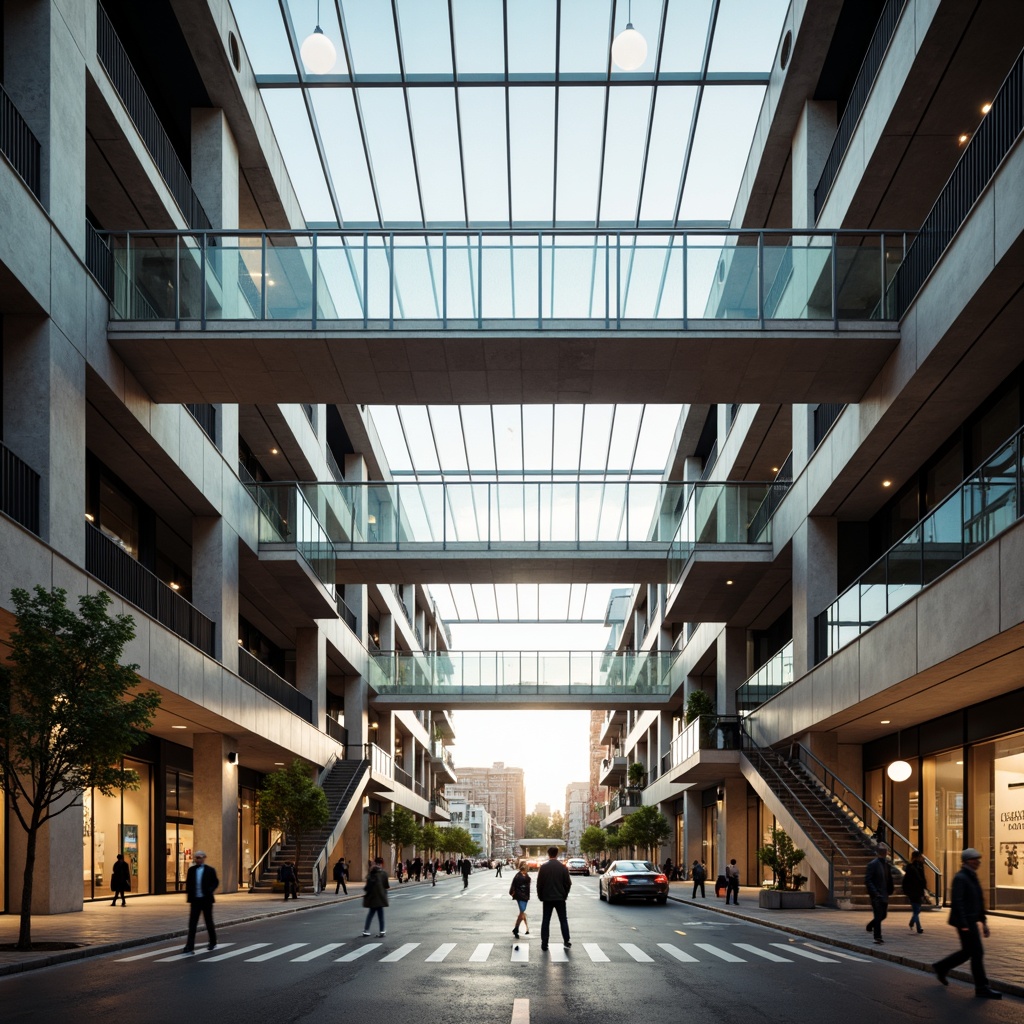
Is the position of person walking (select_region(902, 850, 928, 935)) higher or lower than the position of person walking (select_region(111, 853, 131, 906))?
higher

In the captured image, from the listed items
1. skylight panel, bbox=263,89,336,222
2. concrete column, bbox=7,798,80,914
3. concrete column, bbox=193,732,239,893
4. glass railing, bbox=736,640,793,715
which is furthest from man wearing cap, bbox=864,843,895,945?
skylight panel, bbox=263,89,336,222

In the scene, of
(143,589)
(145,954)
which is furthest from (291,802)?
(145,954)

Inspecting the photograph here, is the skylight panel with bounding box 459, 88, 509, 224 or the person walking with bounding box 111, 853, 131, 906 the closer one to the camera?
the person walking with bounding box 111, 853, 131, 906

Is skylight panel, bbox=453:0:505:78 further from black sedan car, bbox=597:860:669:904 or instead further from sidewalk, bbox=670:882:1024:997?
black sedan car, bbox=597:860:669:904

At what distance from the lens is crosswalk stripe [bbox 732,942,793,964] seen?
57.0 feet

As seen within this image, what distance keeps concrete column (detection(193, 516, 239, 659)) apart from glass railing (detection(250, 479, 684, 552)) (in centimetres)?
753

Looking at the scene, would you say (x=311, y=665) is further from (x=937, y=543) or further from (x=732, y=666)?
(x=937, y=543)

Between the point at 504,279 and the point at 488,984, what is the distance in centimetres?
1436

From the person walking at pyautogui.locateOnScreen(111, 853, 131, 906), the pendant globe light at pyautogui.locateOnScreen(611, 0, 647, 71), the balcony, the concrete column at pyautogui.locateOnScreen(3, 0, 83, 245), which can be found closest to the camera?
the concrete column at pyautogui.locateOnScreen(3, 0, 83, 245)

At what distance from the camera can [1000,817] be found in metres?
25.4

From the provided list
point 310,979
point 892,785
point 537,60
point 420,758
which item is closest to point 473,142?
point 537,60

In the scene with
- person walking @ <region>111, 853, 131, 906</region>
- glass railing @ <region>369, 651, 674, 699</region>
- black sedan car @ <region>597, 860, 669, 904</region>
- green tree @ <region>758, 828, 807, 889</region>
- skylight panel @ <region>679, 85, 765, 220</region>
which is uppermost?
skylight panel @ <region>679, 85, 765, 220</region>

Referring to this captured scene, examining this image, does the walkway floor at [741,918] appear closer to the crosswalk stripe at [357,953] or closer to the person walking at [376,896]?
the person walking at [376,896]

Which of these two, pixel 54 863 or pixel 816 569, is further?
pixel 816 569
